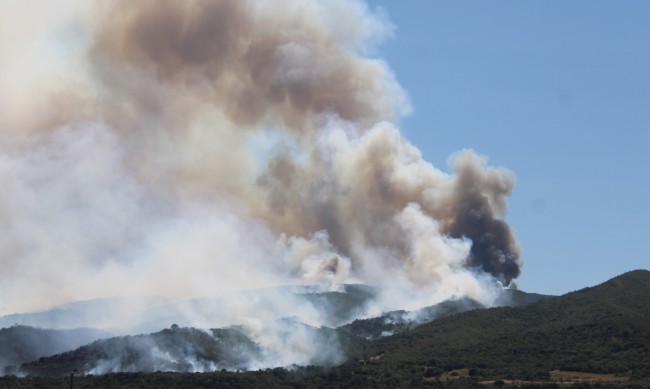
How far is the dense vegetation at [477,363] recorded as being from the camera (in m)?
147

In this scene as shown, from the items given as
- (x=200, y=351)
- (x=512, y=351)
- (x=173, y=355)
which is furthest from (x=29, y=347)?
(x=512, y=351)

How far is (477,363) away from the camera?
16225 centimetres

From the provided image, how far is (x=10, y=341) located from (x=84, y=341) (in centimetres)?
1419

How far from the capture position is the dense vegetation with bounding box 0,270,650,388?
14688cm

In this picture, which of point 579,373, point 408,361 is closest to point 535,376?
point 579,373

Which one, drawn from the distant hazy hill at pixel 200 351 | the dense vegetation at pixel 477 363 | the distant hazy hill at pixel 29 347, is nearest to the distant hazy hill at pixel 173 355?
the distant hazy hill at pixel 200 351

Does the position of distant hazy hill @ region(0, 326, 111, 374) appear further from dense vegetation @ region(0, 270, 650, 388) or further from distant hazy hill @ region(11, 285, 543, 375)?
dense vegetation @ region(0, 270, 650, 388)

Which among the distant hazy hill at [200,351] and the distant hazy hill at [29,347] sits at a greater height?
the distant hazy hill at [29,347]

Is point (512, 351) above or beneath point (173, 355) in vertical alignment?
beneath

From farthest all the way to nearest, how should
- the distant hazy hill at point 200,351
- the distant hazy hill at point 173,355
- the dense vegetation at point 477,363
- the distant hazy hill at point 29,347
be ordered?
the distant hazy hill at point 29,347
the distant hazy hill at point 200,351
the distant hazy hill at point 173,355
the dense vegetation at point 477,363

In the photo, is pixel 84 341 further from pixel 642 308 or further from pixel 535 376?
pixel 642 308

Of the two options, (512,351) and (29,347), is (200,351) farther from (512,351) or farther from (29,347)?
(512,351)

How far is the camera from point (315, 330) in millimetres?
195500

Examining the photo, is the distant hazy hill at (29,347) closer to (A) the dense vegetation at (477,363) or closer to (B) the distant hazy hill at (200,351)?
(B) the distant hazy hill at (200,351)
